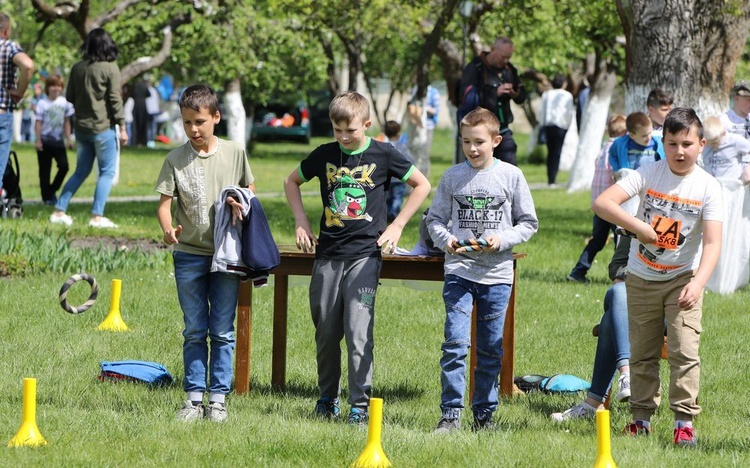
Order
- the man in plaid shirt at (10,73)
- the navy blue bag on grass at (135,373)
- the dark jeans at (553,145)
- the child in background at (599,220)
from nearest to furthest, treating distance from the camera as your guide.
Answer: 1. the navy blue bag on grass at (135,373)
2. the child in background at (599,220)
3. the man in plaid shirt at (10,73)
4. the dark jeans at (553,145)

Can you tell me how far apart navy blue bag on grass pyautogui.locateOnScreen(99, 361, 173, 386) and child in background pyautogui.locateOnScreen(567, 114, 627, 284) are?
5.13m

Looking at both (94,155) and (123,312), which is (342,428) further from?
(94,155)

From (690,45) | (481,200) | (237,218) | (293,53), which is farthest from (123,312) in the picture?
(293,53)

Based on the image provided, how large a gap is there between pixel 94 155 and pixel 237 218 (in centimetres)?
836

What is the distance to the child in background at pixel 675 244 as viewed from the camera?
18.9 feet

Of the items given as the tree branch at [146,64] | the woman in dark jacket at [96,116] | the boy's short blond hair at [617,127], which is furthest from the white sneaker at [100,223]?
the tree branch at [146,64]

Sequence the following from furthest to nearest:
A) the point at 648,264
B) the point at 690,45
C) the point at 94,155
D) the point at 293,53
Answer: the point at 293,53
the point at 94,155
the point at 690,45
the point at 648,264

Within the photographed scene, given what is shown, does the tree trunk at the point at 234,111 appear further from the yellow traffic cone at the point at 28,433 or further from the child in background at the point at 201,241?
the yellow traffic cone at the point at 28,433

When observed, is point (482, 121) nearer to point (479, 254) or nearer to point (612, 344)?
point (479, 254)

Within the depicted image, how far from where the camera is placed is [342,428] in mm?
5953

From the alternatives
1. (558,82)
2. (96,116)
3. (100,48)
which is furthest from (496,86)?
(558,82)

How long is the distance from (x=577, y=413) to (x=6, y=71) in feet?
26.1

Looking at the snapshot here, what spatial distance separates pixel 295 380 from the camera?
7.41 meters

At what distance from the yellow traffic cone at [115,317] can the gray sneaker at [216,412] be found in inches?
104
